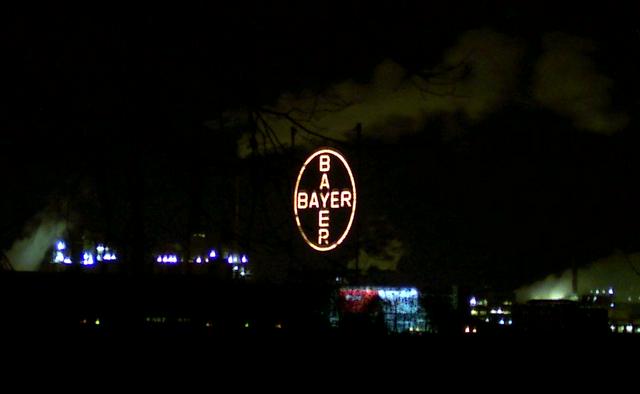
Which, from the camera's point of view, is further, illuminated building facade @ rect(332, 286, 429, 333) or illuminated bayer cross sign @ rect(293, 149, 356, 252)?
illuminated bayer cross sign @ rect(293, 149, 356, 252)

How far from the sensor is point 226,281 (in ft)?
36.2

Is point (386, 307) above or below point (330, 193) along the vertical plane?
below

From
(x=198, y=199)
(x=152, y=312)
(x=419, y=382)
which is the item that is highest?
(x=198, y=199)

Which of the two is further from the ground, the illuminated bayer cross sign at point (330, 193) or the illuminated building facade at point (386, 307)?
the illuminated bayer cross sign at point (330, 193)

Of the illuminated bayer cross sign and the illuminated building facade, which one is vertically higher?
the illuminated bayer cross sign

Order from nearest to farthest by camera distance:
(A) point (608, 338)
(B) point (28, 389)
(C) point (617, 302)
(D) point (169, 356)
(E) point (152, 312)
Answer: (B) point (28, 389) < (D) point (169, 356) < (A) point (608, 338) < (E) point (152, 312) < (C) point (617, 302)

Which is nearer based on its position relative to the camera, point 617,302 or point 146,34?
point 146,34

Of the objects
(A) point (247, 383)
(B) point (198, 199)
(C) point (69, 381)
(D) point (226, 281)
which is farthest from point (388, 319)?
(B) point (198, 199)

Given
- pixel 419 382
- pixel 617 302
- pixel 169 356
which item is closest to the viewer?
pixel 169 356

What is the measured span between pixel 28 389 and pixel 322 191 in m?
12.2

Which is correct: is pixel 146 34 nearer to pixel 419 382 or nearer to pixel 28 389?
pixel 28 389

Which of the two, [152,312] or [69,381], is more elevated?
[152,312]

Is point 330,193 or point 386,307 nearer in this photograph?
point 386,307

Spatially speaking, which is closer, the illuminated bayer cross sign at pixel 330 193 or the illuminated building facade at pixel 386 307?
the illuminated building facade at pixel 386 307
